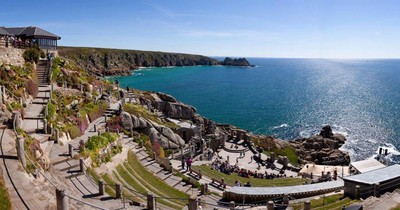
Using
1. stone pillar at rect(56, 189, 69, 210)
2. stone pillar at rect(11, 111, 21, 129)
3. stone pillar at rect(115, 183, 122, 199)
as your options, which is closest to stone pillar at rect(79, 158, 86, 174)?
stone pillar at rect(115, 183, 122, 199)

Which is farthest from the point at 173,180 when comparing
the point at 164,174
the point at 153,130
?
the point at 153,130

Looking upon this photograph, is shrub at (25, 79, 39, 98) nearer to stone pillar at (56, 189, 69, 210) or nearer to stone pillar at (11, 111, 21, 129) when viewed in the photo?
stone pillar at (11, 111, 21, 129)

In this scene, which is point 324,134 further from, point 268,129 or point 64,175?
point 64,175

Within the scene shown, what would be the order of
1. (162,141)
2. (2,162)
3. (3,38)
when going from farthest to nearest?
(162,141) → (3,38) → (2,162)

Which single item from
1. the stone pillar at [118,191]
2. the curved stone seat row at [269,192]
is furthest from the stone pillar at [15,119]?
the curved stone seat row at [269,192]

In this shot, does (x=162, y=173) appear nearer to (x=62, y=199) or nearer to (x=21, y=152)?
(x=21, y=152)

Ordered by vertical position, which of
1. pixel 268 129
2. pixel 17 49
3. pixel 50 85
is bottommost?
pixel 268 129

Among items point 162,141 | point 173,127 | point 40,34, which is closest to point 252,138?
point 173,127
